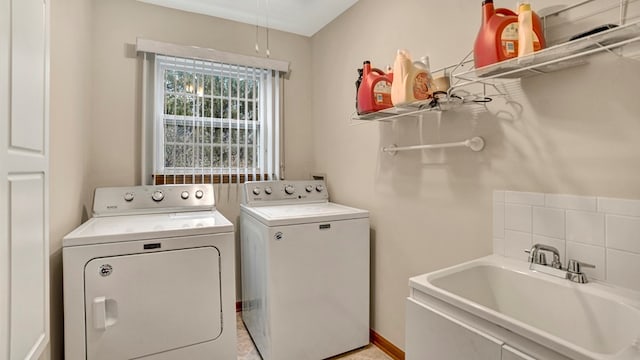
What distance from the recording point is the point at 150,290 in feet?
5.15

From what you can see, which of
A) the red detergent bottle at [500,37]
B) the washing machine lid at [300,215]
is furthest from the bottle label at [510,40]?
the washing machine lid at [300,215]

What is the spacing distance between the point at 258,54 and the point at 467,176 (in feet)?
6.91

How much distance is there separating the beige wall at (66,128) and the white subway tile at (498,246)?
6.86 ft

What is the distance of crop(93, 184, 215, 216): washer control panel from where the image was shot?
6.79ft

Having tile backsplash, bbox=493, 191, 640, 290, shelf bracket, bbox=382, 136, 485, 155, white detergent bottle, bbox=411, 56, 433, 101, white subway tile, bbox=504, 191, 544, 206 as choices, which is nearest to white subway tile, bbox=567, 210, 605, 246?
tile backsplash, bbox=493, 191, 640, 290

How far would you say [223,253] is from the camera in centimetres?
173

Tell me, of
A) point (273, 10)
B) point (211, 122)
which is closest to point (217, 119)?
point (211, 122)

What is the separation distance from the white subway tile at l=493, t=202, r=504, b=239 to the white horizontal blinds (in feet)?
6.17

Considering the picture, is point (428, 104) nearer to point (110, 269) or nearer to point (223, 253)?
point (223, 253)

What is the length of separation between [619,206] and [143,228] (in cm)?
208

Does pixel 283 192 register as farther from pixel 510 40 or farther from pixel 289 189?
pixel 510 40

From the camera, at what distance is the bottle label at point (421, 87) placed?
1567 millimetres

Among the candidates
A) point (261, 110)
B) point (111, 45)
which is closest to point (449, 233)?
point (261, 110)

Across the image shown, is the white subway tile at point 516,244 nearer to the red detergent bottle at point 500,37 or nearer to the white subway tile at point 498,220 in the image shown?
the white subway tile at point 498,220
